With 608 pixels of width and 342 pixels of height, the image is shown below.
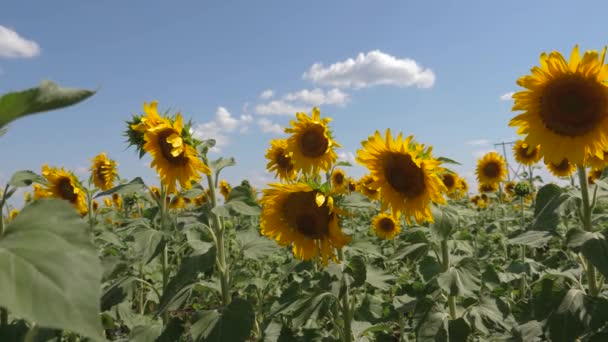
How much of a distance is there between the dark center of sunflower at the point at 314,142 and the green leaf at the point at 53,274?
12.9 ft

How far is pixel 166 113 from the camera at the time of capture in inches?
135

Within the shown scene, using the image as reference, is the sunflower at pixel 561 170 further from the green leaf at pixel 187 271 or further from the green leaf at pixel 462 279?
the green leaf at pixel 187 271

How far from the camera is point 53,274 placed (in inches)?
27.8

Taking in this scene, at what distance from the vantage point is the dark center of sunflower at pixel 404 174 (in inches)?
120

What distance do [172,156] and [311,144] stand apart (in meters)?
1.68

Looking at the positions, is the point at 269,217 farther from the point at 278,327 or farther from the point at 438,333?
the point at 438,333

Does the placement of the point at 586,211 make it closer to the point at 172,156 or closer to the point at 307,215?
the point at 307,215

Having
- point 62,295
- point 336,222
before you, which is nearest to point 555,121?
point 336,222

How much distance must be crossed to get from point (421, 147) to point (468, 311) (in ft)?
3.74

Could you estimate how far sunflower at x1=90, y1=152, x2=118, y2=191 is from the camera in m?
6.25

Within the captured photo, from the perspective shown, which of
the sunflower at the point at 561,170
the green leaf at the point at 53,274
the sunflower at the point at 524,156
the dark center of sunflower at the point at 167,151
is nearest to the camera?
the green leaf at the point at 53,274

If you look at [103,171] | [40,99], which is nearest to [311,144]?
[103,171]

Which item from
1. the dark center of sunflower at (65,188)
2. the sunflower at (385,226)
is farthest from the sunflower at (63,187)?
the sunflower at (385,226)

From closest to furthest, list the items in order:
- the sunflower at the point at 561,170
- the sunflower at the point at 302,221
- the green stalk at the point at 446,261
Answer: the sunflower at the point at 302,221, the green stalk at the point at 446,261, the sunflower at the point at 561,170
